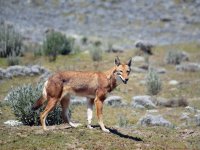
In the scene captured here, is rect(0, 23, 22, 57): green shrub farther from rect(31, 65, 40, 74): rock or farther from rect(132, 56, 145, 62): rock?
rect(132, 56, 145, 62): rock

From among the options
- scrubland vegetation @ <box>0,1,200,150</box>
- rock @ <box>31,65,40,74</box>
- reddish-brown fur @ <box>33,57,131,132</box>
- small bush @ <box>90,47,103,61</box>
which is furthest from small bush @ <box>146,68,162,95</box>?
reddish-brown fur @ <box>33,57,131,132</box>

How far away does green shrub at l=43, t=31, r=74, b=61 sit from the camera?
2986cm

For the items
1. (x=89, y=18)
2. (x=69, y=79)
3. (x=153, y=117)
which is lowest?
(x=153, y=117)

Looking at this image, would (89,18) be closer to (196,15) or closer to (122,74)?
(196,15)

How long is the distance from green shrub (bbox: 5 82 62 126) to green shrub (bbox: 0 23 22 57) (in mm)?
13040

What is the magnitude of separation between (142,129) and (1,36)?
664 inches

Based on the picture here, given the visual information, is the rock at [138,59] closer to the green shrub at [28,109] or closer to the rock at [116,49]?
the rock at [116,49]

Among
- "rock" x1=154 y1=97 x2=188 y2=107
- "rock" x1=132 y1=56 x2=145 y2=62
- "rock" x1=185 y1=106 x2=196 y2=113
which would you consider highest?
"rock" x1=132 y1=56 x2=145 y2=62

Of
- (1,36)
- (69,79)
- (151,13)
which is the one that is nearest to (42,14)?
(151,13)

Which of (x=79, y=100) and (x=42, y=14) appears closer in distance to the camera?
(x=79, y=100)

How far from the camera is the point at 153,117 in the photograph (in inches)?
670

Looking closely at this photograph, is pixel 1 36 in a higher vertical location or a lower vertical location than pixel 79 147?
higher

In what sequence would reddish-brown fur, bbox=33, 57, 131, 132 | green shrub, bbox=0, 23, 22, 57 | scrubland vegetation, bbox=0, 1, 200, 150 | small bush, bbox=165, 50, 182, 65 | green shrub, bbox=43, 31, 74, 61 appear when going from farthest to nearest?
small bush, bbox=165, 50, 182, 65 → green shrub, bbox=43, 31, 74, 61 → green shrub, bbox=0, 23, 22, 57 → scrubland vegetation, bbox=0, 1, 200, 150 → reddish-brown fur, bbox=33, 57, 131, 132

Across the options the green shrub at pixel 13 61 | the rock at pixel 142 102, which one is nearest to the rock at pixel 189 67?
the rock at pixel 142 102
